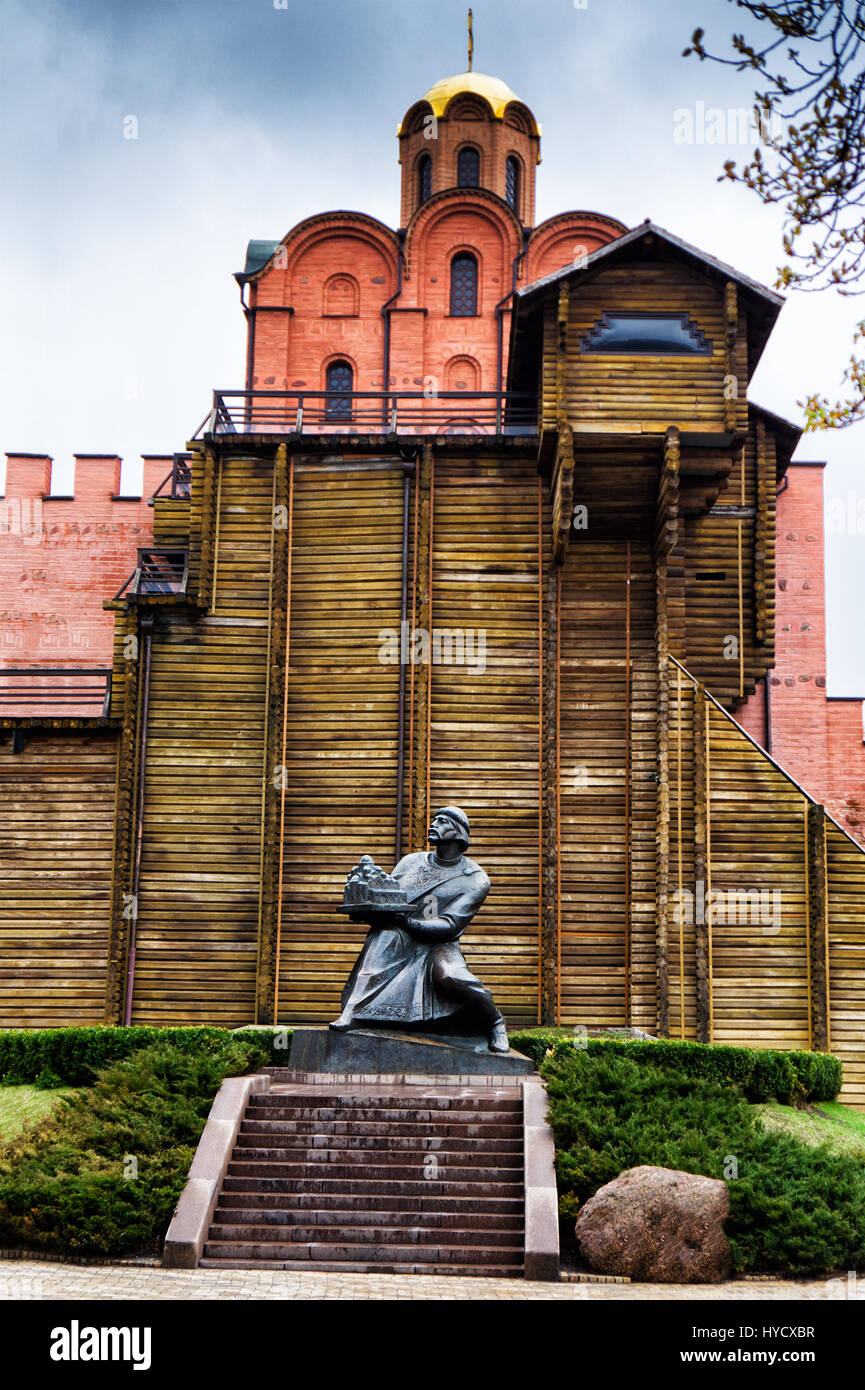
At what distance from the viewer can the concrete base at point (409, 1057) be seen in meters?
15.5

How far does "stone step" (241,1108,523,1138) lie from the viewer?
46.6ft

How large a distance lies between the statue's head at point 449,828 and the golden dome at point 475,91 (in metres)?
23.1

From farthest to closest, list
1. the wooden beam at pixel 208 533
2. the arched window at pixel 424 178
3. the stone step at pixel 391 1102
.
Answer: the arched window at pixel 424 178
the wooden beam at pixel 208 533
the stone step at pixel 391 1102

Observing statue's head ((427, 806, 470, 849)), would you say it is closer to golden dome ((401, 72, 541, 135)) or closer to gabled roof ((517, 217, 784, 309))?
gabled roof ((517, 217, 784, 309))

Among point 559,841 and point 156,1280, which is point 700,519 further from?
point 156,1280

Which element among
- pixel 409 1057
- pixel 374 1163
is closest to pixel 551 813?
pixel 409 1057

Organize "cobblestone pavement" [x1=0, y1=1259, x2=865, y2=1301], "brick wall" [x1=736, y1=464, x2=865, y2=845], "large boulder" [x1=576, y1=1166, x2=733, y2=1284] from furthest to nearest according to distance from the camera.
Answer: "brick wall" [x1=736, y1=464, x2=865, y2=845] → "large boulder" [x1=576, y1=1166, x2=733, y2=1284] → "cobblestone pavement" [x1=0, y1=1259, x2=865, y2=1301]

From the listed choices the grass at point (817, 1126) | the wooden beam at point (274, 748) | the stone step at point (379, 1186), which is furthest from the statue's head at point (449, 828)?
the wooden beam at point (274, 748)

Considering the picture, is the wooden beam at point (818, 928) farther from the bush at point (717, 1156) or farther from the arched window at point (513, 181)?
the arched window at point (513, 181)

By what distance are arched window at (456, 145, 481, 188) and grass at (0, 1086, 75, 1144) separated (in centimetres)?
2460

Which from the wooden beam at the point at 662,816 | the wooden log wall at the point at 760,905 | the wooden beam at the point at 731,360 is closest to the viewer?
the wooden log wall at the point at 760,905

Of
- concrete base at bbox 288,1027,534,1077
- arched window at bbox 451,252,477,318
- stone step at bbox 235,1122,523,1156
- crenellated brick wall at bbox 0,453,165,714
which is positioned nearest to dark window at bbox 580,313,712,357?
arched window at bbox 451,252,477,318

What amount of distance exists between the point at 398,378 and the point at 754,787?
42.9 feet

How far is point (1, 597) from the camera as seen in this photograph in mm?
30594
